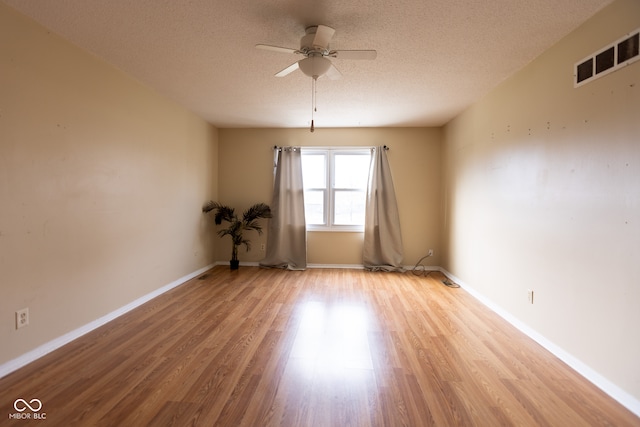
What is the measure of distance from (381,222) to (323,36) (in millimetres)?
3384

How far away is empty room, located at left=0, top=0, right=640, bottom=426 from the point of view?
1732 mm

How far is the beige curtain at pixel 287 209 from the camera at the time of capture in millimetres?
5137

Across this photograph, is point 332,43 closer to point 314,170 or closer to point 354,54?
point 354,54

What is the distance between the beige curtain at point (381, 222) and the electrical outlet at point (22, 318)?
4088 millimetres

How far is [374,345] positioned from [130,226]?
2683 millimetres

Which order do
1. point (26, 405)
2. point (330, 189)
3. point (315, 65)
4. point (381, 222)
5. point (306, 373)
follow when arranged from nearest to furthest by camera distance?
point (26, 405) < point (306, 373) < point (315, 65) < point (381, 222) < point (330, 189)

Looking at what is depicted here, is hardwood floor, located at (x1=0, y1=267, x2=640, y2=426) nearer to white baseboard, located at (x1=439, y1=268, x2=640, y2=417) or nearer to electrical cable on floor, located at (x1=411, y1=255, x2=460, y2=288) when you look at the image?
white baseboard, located at (x1=439, y1=268, x2=640, y2=417)

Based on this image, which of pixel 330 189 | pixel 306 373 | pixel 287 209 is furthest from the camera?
pixel 330 189

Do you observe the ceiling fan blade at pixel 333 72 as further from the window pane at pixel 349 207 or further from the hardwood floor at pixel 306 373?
the window pane at pixel 349 207

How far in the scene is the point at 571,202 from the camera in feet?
7.04

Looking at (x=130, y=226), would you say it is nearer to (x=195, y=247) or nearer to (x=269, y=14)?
Answer: (x=195, y=247)

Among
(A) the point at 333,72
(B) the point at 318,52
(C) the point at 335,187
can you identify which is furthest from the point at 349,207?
(B) the point at 318,52

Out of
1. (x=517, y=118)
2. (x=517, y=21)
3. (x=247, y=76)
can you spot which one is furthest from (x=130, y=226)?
(x=517, y=118)

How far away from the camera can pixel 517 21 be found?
209 centimetres
